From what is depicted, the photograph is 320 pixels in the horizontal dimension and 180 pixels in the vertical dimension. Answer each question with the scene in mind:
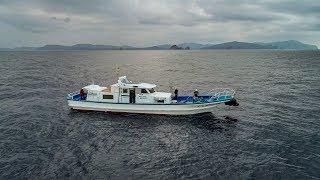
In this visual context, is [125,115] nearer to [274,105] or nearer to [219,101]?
[219,101]

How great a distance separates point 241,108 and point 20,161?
34.1 metres

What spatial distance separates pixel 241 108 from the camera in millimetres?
51500

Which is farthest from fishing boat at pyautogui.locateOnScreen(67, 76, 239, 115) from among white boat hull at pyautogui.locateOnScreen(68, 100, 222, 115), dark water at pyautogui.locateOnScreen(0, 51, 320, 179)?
dark water at pyautogui.locateOnScreen(0, 51, 320, 179)

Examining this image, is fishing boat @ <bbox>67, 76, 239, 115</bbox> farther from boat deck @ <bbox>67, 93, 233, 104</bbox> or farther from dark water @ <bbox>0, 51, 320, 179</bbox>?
dark water @ <bbox>0, 51, 320, 179</bbox>

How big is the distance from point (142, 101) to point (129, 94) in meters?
2.19

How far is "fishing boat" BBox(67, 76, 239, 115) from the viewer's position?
149 ft

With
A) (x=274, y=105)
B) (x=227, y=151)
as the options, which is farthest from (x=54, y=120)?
(x=274, y=105)

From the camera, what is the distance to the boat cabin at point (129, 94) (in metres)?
46.1

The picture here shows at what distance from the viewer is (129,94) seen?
1844 inches

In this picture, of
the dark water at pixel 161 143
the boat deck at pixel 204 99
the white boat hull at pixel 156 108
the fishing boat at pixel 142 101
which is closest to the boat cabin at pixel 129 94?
the fishing boat at pixel 142 101

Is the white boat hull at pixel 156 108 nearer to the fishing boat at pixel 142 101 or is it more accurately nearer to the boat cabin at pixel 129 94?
the fishing boat at pixel 142 101

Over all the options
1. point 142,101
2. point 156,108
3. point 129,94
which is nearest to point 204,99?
point 156,108

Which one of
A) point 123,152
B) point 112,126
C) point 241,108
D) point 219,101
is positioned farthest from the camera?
point 241,108

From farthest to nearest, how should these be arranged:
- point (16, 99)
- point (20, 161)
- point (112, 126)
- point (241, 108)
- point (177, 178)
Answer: point (16, 99), point (241, 108), point (112, 126), point (20, 161), point (177, 178)
